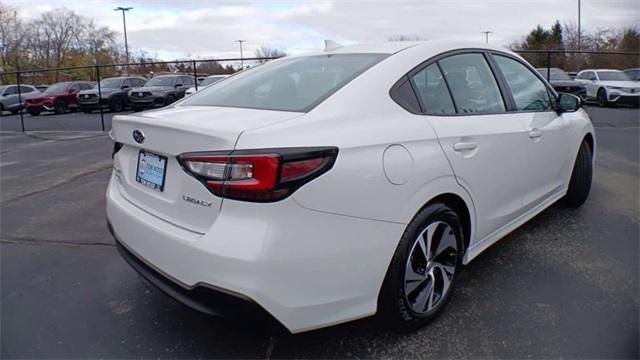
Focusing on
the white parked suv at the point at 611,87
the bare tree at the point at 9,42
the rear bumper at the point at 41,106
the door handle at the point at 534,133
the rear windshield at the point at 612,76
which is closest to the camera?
the door handle at the point at 534,133

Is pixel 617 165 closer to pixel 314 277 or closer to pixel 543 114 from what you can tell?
pixel 543 114

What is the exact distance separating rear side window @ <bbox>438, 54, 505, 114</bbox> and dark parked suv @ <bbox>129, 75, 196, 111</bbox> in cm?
1693

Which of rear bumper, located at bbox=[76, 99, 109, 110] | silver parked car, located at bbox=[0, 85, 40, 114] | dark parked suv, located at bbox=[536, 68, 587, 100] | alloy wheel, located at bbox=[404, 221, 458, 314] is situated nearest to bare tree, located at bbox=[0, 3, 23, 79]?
silver parked car, located at bbox=[0, 85, 40, 114]

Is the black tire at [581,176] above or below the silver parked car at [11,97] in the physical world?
below

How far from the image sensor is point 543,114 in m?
3.41

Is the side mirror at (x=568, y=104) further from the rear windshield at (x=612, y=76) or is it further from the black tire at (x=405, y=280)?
the rear windshield at (x=612, y=76)

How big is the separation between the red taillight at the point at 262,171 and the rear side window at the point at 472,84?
47.9 inches

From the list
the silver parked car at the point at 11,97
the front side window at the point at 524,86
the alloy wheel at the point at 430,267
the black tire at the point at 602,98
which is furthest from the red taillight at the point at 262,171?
the silver parked car at the point at 11,97

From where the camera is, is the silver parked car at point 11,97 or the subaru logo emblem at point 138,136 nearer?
the subaru logo emblem at point 138,136

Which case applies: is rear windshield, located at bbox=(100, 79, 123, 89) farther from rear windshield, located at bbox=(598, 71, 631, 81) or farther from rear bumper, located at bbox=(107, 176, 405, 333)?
rear bumper, located at bbox=(107, 176, 405, 333)

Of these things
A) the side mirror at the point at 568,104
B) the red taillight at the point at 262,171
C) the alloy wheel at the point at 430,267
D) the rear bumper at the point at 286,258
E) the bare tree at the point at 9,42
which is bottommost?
the alloy wheel at the point at 430,267

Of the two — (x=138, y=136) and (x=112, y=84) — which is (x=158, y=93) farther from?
(x=138, y=136)

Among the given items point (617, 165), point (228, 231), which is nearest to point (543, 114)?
point (228, 231)

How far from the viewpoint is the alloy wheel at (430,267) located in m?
2.30
